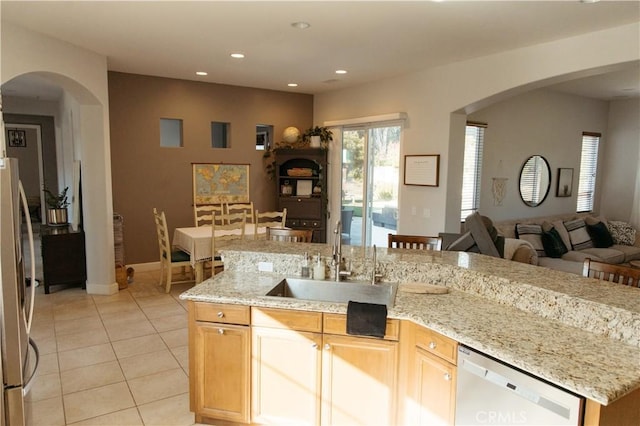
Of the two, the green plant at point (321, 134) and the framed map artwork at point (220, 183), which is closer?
the framed map artwork at point (220, 183)

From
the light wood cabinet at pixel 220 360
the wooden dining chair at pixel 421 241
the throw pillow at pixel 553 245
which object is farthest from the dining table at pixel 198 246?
the throw pillow at pixel 553 245

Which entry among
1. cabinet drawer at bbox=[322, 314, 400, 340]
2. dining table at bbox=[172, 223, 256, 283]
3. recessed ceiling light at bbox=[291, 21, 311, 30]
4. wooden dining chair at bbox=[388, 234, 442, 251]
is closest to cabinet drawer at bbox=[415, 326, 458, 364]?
cabinet drawer at bbox=[322, 314, 400, 340]

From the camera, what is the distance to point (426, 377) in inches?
85.3

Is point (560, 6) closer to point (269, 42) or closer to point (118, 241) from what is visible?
point (269, 42)

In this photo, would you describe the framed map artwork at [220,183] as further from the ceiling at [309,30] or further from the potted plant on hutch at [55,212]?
the potted plant on hutch at [55,212]

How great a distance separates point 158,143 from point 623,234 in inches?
288

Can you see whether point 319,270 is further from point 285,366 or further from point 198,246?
point 198,246

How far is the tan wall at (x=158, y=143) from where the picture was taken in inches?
241

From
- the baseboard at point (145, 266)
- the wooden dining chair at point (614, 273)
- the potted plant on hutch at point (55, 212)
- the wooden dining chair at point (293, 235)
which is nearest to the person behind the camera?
the wooden dining chair at point (614, 273)

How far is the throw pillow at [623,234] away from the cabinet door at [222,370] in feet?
22.1

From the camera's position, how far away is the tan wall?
6.12 metres

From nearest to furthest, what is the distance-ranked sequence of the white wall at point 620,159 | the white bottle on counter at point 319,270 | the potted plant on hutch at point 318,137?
the white bottle on counter at point 319,270 < the potted plant on hutch at point 318,137 < the white wall at point 620,159
